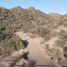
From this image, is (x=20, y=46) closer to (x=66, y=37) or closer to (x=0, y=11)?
(x=66, y=37)

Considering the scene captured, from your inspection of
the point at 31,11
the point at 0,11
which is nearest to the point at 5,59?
the point at 0,11

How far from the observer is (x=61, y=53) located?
20.1 m

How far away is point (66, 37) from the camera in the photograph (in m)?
22.9

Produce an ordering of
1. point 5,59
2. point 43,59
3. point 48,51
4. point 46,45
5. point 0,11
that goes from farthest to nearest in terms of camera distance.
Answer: point 0,11 < point 46,45 < point 48,51 < point 43,59 < point 5,59

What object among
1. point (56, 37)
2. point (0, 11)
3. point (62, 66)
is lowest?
point (62, 66)

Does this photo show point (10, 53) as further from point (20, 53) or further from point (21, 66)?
point (21, 66)

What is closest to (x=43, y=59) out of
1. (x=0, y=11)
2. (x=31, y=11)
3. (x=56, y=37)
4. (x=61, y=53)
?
(x=61, y=53)

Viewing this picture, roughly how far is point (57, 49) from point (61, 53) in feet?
2.99

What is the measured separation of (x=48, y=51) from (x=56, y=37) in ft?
8.46

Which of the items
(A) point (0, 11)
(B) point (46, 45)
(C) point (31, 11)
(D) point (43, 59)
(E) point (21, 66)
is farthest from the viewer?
(C) point (31, 11)

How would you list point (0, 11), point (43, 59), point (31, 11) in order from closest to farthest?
point (43, 59)
point (0, 11)
point (31, 11)

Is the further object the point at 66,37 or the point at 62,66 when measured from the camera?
the point at 66,37

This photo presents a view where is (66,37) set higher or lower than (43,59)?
higher

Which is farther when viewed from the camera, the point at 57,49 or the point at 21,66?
the point at 57,49
